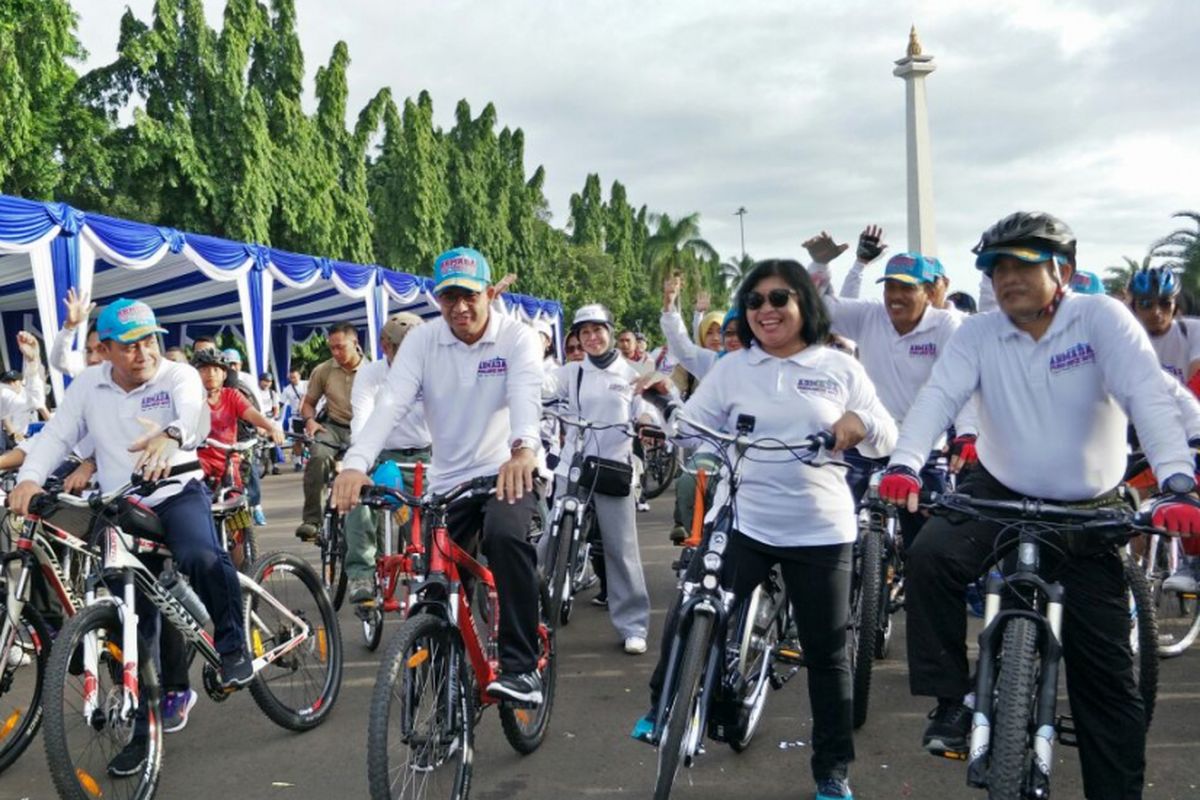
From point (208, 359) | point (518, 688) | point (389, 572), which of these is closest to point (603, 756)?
point (518, 688)

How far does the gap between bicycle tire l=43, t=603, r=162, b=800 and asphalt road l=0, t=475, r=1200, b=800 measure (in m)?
0.31

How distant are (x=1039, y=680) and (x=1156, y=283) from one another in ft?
11.3

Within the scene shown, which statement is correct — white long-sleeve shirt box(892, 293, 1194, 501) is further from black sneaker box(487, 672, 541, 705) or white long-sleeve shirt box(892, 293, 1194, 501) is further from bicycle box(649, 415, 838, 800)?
black sneaker box(487, 672, 541, 705)

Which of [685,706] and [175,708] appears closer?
[685,706]

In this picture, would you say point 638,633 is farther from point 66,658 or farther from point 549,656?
point 66,658

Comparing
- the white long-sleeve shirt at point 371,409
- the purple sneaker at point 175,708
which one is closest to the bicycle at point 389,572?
the white long-sleeve shirt at point 371,409

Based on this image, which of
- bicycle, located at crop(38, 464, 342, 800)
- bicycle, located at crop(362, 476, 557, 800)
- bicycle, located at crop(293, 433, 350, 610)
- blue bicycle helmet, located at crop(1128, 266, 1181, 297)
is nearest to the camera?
bicycle, located at crop(362, 476, 557, 800)

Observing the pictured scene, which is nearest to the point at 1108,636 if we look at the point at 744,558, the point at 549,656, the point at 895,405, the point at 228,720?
the point at 744,558

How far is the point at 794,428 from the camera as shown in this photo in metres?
3.33

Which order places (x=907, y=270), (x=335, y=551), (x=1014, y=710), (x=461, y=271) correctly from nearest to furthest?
(x=1014, y=710) → (x=461, y=271) → (x=907, y=270) → (x=335, y=551)

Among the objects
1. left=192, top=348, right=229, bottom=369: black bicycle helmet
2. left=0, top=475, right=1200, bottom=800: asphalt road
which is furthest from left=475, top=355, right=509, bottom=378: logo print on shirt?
left=192, top=348, right=229, bottom=369: black bicycle helmet

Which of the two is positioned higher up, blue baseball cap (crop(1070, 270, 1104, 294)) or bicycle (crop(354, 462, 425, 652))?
blue baseball cap (crop(1070, 270, 1104, 294))

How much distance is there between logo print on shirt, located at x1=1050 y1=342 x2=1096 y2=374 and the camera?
284cm

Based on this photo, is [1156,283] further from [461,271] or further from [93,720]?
[93,720]
